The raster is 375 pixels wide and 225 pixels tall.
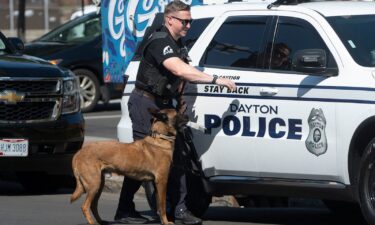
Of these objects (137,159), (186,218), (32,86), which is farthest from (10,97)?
(186,218)

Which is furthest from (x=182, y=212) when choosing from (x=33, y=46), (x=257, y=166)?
(x=33, y=46)

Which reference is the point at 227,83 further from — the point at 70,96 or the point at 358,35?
the point at 70,96

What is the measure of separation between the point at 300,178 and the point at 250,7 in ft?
4.80

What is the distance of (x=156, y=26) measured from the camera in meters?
9.50

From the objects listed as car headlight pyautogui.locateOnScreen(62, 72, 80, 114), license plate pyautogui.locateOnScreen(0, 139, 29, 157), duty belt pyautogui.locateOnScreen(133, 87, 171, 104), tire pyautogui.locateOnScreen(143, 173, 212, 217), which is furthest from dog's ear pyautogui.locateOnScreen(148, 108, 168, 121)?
car headlight pyautogui.locateOnScreen(62, 72, 80, 114)

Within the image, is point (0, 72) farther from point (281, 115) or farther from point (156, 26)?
point (281, 115)

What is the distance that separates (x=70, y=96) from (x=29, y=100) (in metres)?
0.56

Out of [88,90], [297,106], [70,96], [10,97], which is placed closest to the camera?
[297,106]

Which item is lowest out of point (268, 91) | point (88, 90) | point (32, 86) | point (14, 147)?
point (88, 90)

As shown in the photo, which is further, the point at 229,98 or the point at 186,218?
the point at 186,218

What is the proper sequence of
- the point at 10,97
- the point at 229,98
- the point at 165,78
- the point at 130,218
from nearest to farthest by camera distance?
the point at 229,98, the point at 165,78, the point at 130,218, the point at 10,97

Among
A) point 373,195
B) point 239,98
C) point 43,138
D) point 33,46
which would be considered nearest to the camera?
point 373,195

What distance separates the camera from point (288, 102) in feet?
27.4

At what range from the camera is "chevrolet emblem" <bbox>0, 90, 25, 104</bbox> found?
36.1ft
